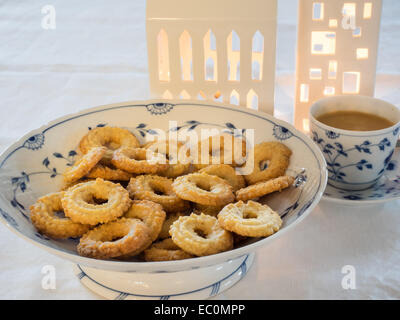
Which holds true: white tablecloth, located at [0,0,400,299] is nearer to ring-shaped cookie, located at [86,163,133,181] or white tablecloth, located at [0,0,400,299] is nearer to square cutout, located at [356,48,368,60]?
ring-shaped cookie, located at [86,163,133,181]

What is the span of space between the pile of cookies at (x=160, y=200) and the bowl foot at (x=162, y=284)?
1.5 inches

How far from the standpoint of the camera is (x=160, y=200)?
815 millimetres

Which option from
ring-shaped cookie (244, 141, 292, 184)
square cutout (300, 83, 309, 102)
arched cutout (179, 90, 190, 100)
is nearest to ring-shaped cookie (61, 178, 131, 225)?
ring-shaped cookie (244, 141, 292, 184)

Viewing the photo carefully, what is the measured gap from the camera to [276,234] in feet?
2.22

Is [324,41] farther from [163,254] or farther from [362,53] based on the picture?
[163,254]

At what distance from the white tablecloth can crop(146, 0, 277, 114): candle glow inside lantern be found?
236mm

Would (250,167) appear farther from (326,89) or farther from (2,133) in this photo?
(2,133)

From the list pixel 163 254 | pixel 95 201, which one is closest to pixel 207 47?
pixel 95 201

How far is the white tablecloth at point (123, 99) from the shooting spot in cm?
79

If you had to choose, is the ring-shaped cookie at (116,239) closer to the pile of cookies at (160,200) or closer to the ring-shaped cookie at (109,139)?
the pile of cookies at (160,200)

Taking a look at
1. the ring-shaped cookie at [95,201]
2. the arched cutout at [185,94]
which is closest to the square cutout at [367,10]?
the arched cutout at [185,94]

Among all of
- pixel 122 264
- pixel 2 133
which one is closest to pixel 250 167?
pixel 122 264

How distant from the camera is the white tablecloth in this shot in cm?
79

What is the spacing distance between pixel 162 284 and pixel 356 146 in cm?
44
